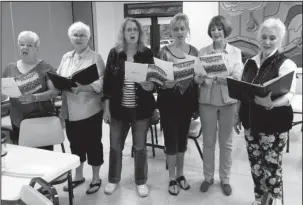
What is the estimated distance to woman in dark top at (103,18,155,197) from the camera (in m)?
2.31

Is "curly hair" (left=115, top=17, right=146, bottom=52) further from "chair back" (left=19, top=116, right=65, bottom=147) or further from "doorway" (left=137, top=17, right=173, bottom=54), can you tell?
"doorway" (left=137, top=17, right=173, bottom=54)

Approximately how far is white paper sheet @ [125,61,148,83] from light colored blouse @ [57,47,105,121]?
36 centimetres

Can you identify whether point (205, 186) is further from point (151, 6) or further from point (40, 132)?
point (151, 6)

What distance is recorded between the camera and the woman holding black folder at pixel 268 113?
1.84 m

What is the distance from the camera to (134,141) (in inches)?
97.4

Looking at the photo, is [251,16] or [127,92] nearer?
[127,92]

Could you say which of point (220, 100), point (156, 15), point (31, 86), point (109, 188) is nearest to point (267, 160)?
point (220, 100)

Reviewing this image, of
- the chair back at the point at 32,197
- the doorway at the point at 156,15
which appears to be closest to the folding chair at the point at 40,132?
the chair back at the point at 32,197

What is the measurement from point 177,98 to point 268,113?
0.71m

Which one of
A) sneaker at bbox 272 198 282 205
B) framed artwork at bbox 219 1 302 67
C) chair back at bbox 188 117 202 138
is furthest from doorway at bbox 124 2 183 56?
sneaker at bbox 272 198 282 205

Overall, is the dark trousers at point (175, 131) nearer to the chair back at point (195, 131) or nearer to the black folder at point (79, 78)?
the chair back at point (195, 131)

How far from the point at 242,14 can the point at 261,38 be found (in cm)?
172

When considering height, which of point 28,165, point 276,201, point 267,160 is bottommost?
point 276,201

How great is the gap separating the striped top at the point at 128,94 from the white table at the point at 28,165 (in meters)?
0.69
